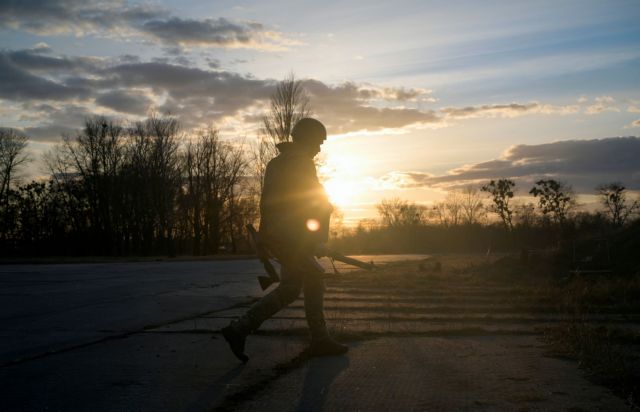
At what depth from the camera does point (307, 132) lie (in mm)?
5070

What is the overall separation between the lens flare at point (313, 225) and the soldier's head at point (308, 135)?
0.63m

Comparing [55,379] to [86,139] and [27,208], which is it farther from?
[27,208]

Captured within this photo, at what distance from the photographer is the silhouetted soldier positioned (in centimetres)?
477

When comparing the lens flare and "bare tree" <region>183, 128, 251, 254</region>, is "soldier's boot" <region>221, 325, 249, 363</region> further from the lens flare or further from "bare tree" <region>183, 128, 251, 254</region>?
"bare tree" <region>183, 128, 251, 254</region>

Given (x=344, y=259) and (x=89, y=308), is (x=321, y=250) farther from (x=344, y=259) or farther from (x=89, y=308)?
(x=89, y=308)

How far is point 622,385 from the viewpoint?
11.9 feet

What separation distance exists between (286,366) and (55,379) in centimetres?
158

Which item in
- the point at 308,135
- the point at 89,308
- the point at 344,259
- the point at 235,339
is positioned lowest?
the point at 89,308

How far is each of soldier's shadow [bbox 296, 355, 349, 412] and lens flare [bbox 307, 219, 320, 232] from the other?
40.0 inches

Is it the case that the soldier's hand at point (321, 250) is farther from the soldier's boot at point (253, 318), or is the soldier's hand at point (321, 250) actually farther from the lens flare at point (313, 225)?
the soldier's boot at point (253, 318)

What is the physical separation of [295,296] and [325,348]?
19.0 inches

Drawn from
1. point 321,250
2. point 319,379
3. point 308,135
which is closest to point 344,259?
point 321,250

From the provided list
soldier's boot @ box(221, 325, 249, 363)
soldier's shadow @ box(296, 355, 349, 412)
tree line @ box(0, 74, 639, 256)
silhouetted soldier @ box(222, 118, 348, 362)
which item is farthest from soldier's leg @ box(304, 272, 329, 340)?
tree line @ box(0, 74, 639, 256)

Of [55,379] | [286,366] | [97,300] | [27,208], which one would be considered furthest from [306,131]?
[27,208]
